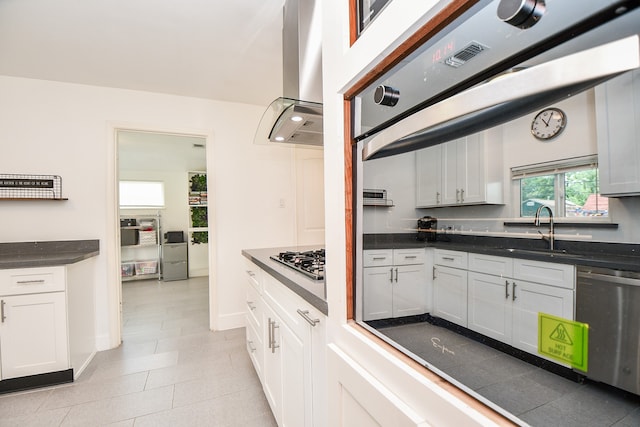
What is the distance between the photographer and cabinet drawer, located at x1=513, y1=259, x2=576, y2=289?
0.36 m

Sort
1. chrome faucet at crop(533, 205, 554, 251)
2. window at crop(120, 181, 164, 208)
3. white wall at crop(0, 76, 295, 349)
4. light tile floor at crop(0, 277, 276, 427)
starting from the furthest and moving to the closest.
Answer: window at crop(120, 181, 164, 208), white wall at crop(0, 76, 295, 349), light tile floor at crop(0, 277, 276, 427), chrome faucet at crop(533, 205, 554, 251)

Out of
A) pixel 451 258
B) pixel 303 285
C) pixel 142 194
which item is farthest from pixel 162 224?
pixel 451 258

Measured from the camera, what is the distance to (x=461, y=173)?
1.61ft

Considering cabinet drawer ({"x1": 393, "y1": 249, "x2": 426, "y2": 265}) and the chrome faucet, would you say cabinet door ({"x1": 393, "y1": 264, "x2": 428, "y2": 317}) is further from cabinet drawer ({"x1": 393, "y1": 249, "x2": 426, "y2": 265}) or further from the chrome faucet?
the chrome faucet

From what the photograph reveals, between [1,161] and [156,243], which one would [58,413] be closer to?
[1,161]

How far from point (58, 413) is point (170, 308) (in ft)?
6.78

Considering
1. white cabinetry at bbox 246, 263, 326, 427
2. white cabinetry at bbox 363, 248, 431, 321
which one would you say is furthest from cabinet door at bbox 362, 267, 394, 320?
white cabinetry at bbox 246, 263, 326, 427

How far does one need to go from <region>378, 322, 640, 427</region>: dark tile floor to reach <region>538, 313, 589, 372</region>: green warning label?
3cm

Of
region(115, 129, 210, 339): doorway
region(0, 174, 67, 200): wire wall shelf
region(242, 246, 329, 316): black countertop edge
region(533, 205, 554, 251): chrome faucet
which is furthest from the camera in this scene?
region(115, 129, 210, 339): doorway

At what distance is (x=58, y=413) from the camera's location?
1.79 m

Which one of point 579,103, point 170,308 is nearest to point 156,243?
point 170,308

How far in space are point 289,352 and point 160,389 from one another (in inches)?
54.2

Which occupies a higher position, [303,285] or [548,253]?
[548,253]

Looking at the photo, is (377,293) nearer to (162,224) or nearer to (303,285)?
(303,285)
